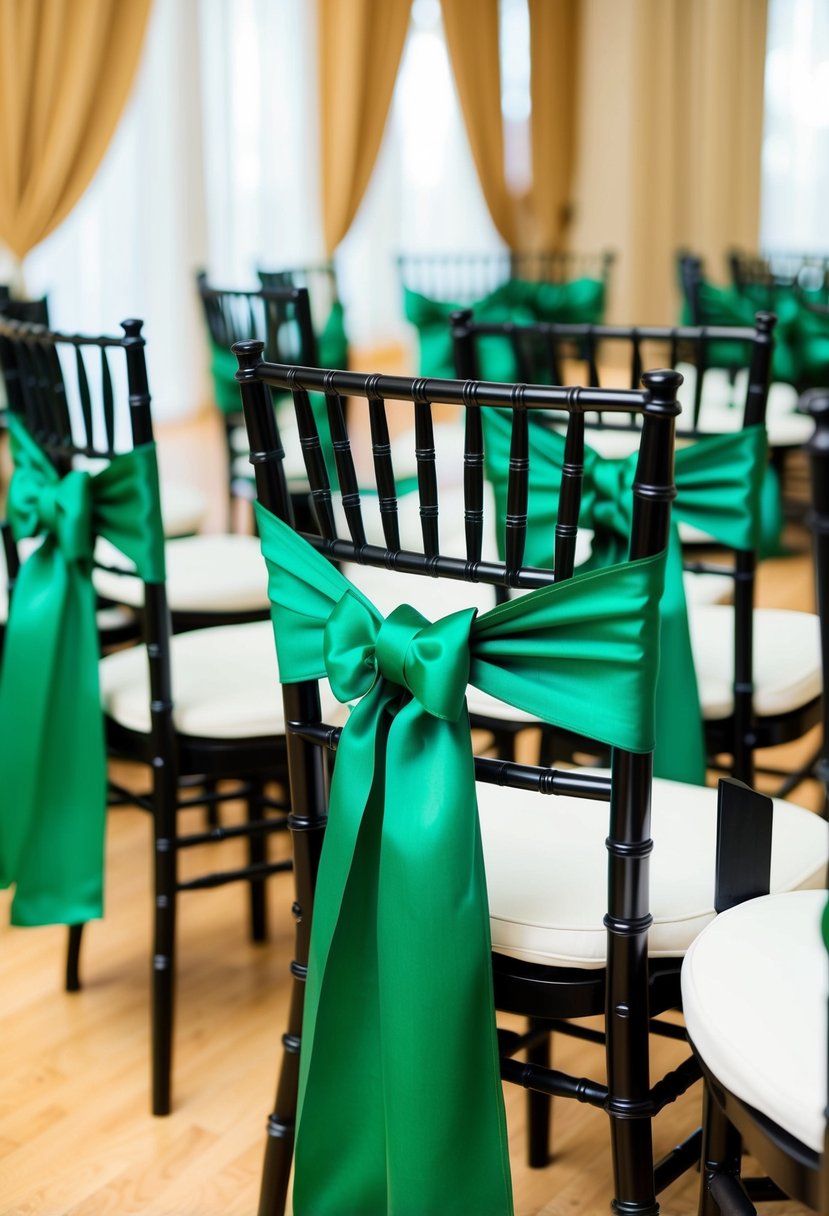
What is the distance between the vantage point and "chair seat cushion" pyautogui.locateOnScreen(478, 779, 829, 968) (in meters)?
1.17

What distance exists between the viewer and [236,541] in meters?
2.47

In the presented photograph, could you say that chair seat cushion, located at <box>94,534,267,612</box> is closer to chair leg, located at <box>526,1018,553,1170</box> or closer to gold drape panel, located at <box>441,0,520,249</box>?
chair leg, located at <box>526,1018,553,1170</box>

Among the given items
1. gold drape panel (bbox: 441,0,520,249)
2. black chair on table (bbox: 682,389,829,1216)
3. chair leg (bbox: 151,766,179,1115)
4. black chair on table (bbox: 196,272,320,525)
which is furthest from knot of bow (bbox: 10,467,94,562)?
gold drape panel (bbox: 441,0,520,249)

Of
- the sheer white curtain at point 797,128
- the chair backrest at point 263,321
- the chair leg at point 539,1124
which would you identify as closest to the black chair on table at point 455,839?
the chair leg at point 539,1124

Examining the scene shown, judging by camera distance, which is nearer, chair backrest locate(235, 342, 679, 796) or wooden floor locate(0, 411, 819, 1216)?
chair backrest locate(235, 342, 679, 796)

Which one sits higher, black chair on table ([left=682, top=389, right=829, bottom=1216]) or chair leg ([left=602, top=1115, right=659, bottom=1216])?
black chair on table ([left=682, top=389, right=829, bottom=1216])

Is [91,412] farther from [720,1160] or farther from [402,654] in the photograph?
[720,1160]

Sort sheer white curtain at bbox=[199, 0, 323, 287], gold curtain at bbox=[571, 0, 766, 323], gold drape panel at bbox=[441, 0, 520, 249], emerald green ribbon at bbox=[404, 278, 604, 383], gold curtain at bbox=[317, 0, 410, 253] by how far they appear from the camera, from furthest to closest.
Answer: gold curtain at bbox=[571, 0, 766, 323] < gold drape panel at bbox=[441, 0, 520, 249] < gold curtain at bbox=[317, 0, 410, 253] < sheer white curtain at bbox=[199, 0, 323, 287] < emerald green ribbon at bbox=[404, 278, 604, 383]

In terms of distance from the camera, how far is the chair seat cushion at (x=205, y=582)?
7.11ft

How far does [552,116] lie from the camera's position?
797 centimetres

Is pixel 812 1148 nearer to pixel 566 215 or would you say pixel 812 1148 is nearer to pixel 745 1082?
pixel 745 1082

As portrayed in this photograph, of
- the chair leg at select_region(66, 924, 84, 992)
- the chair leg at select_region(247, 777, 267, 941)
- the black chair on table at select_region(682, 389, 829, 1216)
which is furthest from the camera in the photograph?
the chair leg at select_region(247, 777, 267, 941)

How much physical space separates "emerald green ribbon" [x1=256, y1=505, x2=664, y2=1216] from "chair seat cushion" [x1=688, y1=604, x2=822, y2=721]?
2.29 ft

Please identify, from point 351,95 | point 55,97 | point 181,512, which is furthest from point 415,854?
point 351,95
